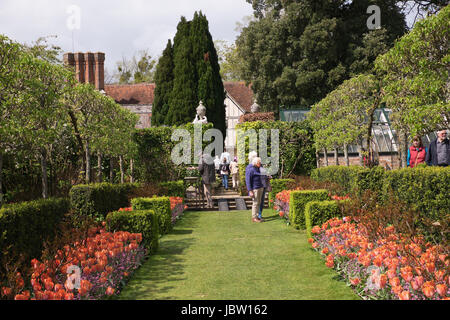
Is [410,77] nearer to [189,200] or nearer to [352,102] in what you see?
[352,102]

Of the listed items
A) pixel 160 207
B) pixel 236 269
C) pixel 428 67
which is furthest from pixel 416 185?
pixel 160 207

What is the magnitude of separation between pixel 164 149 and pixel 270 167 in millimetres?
4536

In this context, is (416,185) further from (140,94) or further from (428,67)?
(140,94)

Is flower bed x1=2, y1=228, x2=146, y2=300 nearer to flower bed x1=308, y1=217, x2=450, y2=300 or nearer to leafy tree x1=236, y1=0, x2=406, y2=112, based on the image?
flower bed x1=308, y1=217, x2=450, y2=300

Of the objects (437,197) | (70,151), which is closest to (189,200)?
(70,151)

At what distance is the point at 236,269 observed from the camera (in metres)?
6.86

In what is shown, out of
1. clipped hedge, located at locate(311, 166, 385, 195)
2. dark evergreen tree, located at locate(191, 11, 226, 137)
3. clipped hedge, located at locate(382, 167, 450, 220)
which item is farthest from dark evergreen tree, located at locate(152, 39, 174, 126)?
clipped hedge, located at locate(382, 167, 450, 220)

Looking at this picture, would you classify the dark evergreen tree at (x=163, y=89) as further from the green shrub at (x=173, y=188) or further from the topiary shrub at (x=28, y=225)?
the topiary shrub at (x=28, y=225)

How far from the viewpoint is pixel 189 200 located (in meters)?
16.7

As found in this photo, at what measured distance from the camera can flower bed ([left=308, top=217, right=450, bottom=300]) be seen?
15.0 ft

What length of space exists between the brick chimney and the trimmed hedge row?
2642 centimetres

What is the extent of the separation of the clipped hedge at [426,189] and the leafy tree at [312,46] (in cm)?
1823

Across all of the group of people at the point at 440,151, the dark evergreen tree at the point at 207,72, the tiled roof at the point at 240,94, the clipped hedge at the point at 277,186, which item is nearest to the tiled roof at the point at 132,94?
the tiled roof at the point at 240,94

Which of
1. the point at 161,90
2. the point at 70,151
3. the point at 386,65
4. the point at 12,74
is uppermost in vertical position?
the point at 161,90
